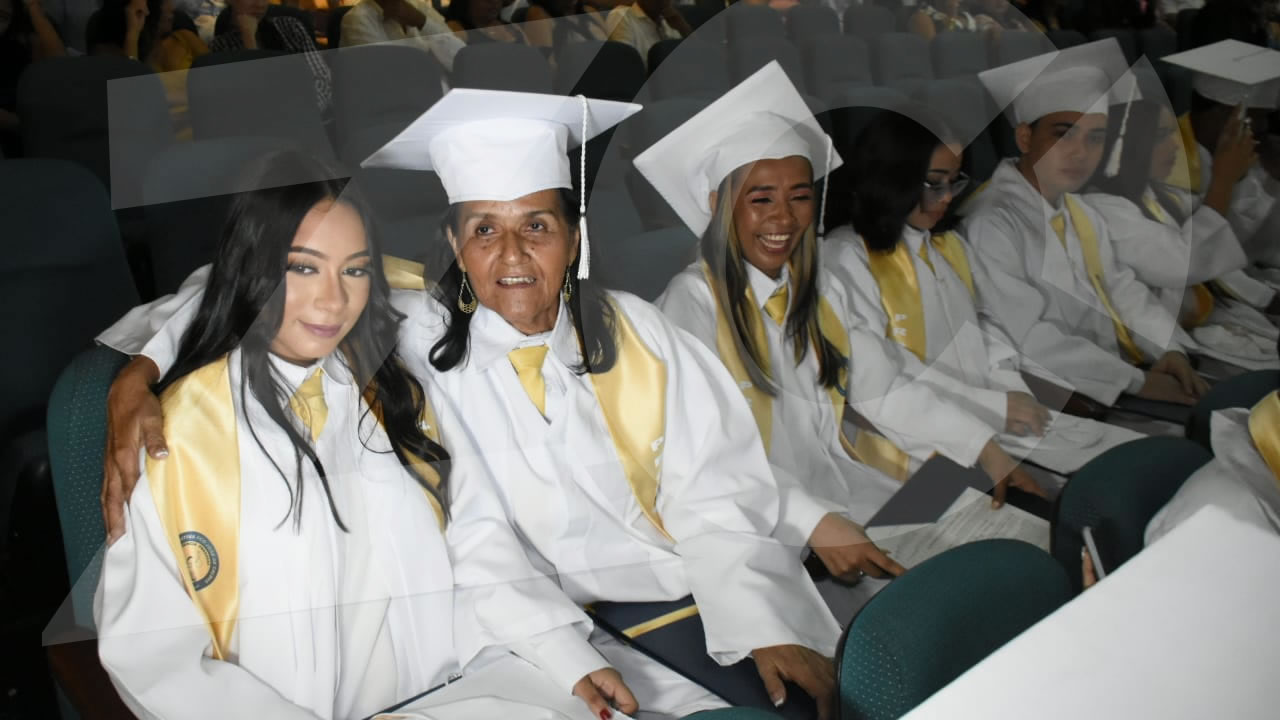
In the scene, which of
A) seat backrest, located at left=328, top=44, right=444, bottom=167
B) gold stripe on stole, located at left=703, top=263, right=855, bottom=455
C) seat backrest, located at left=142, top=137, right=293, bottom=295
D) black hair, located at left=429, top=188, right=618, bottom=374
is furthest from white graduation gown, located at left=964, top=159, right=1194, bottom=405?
seat backrest, located at left=142, top=137, right=293, bottom=295

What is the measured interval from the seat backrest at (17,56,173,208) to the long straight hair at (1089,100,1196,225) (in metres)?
1.83

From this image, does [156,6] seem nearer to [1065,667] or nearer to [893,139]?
[893,139]

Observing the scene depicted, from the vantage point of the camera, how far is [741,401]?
145 cm

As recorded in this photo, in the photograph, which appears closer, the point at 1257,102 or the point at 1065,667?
the point at 1065,667

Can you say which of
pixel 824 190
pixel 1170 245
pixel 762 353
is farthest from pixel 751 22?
pixel 1170 245

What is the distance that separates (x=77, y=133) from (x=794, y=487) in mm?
1143

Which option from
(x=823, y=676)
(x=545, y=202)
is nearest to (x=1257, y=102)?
(x=823, y=676)

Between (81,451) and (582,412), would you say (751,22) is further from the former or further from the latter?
(81,451)

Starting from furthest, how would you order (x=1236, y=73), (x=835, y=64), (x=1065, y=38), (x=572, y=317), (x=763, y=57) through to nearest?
(x=1236, y=73), (x=1065, y=38), (x=835, y=64), (x=763, y=57), (x=572, y=317)

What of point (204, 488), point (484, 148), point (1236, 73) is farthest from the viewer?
point (1236, 73)

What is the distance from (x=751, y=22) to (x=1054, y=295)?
1.01 m

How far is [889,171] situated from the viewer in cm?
158

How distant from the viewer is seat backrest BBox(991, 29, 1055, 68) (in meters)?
1.80

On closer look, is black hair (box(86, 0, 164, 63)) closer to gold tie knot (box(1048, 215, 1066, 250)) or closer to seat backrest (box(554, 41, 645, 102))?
seat backrest (box(554, 41, 645, 102))
